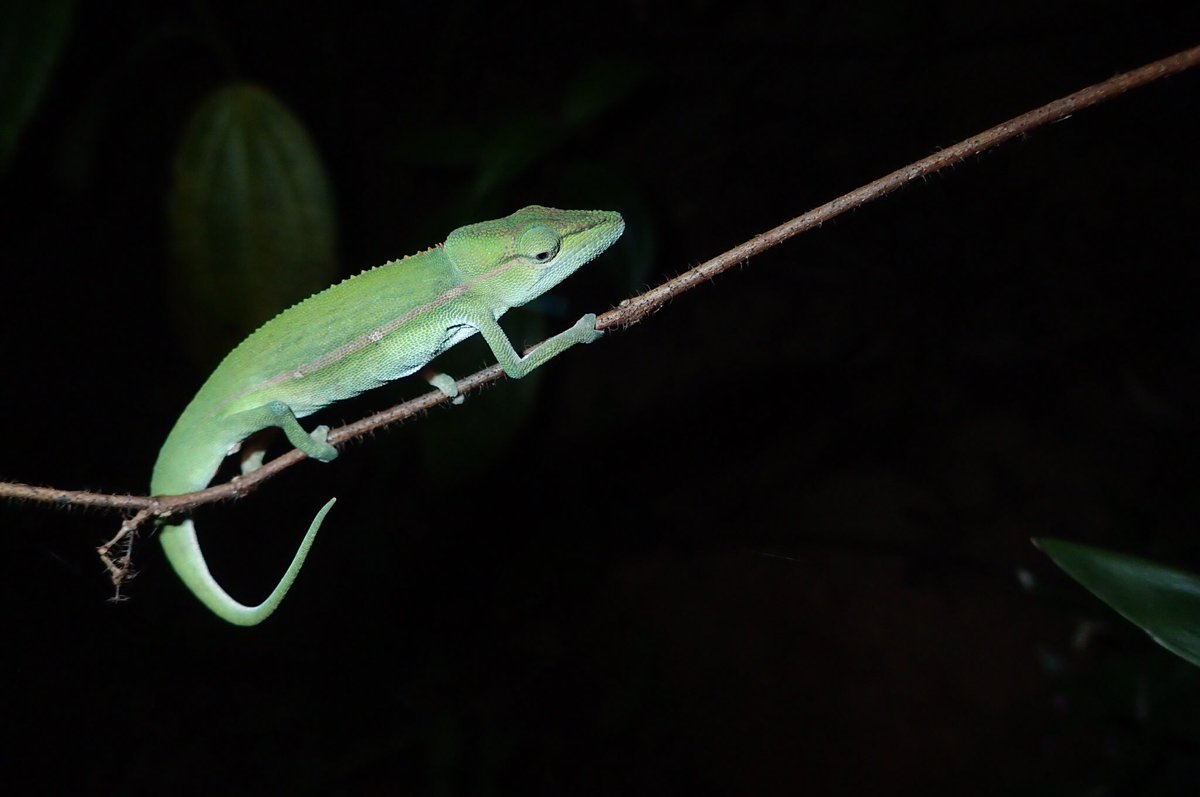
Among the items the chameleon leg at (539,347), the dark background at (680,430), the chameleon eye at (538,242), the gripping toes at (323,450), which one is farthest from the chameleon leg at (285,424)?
the dark background at (680,430)

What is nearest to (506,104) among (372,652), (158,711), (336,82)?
(336,82)

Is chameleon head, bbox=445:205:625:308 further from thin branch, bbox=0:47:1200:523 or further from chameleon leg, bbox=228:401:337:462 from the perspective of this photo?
chameleon leg, bbox=228:401:337:462

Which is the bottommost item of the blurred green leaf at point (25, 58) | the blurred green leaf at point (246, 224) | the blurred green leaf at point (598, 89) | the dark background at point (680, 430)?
the dark background at point (680, 430)

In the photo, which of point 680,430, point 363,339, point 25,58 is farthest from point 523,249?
point 680,430

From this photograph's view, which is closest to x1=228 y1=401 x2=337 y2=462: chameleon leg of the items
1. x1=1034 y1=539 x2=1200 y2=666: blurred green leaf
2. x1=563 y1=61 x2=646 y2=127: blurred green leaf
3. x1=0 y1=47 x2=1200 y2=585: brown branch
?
x1=0 y1=47 x2=1200 y2=585: brown branch

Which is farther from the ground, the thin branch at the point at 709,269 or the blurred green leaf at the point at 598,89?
the blurred green leaf at the point at 598,89

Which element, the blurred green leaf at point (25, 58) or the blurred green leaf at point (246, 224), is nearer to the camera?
the blurred green leaf at point (25, 58)

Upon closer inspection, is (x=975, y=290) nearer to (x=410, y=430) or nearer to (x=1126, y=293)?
(x=1126, y=293)

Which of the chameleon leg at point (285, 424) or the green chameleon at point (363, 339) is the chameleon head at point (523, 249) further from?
the chameleon leg at point (285, 424)
